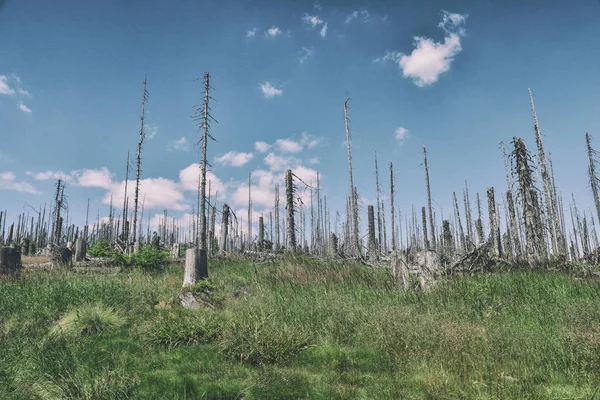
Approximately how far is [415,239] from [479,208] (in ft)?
62.1

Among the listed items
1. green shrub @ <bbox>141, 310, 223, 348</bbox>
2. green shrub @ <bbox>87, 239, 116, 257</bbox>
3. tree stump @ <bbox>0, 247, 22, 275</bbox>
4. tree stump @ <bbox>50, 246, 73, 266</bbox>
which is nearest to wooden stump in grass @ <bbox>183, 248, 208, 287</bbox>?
green shrub @ <bbox>141, 310, 223, 348</bbox>

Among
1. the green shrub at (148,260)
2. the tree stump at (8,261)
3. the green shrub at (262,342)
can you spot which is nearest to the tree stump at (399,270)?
the green shrub at (262,342)

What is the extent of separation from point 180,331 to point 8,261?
1132cm

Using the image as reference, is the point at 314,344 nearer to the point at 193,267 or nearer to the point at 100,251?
the point at 193,267

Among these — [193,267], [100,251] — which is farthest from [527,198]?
[100,251]

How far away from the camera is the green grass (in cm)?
402

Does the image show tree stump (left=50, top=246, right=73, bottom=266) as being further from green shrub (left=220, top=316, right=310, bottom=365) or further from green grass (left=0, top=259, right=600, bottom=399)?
green shrub (left=220, top=316, right=310, bottom=365)

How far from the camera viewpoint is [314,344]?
5.57 m

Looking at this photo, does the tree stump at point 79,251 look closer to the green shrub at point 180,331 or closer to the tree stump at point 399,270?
the green shrub at point 180,331

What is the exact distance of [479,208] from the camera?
43094mm

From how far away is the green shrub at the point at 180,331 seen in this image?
5.85 metres

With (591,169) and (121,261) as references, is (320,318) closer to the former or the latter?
(121,261)

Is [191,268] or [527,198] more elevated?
[527,198]

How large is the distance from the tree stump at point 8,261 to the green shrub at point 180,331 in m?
9.88
